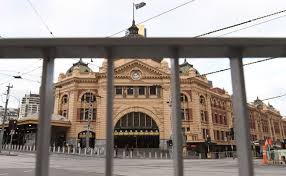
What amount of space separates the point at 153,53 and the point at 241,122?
598 millimetres

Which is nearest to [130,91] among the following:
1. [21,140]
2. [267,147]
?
[21,140]

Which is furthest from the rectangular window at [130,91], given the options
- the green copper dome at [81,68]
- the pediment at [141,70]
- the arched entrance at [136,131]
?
the green copper dome at [81,68]

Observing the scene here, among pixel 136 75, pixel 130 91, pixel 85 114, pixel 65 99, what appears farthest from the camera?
pixel 65 99

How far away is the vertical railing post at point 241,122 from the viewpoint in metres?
1.65

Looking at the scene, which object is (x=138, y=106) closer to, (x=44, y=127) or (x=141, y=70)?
(x=141, y=70)

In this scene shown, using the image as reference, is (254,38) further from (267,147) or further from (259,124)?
(259,124)

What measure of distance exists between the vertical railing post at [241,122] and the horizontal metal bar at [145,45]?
0.11 m

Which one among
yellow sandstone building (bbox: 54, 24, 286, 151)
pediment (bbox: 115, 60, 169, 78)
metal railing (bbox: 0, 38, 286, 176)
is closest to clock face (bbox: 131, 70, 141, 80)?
yellow sandstone building (bbox: 54, 24, 286, 151)

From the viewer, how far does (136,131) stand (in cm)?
5188

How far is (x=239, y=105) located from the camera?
67.7 inches

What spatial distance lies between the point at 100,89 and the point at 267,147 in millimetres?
31869

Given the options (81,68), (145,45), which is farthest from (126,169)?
(81,68)

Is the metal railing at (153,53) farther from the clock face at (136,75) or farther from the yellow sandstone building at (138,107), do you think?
the clock face at (136,75)

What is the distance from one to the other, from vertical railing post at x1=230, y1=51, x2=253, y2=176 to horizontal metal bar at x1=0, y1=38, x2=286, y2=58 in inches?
4.2
